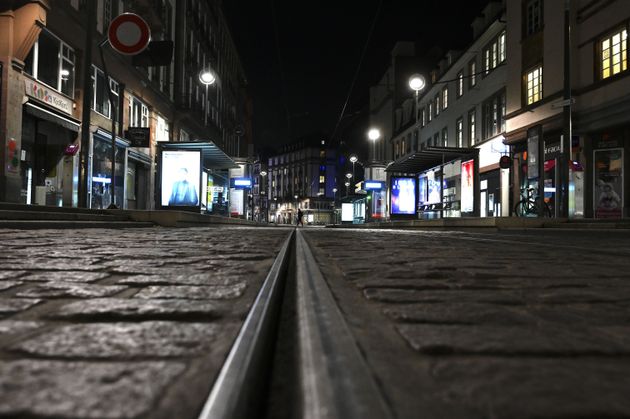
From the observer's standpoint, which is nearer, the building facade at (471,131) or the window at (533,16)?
the building facade at (471,131)

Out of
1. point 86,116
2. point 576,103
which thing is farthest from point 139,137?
point 576,103

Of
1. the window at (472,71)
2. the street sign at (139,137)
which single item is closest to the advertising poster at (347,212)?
the window at (472,71)

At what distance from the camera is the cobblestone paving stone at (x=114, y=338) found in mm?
840

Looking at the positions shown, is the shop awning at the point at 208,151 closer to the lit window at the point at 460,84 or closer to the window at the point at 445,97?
the lit window at the point at 460,84

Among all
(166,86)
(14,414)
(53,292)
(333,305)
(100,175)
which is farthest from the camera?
(166,86)

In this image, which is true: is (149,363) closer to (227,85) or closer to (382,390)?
(382,390)

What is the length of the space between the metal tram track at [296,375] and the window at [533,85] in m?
23.3

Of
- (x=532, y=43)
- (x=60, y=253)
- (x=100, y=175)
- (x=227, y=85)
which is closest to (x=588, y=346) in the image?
(x=60, y=253)

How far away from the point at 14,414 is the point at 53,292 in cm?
144

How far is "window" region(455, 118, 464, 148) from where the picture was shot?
31.4 meters

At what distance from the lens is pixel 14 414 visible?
777 mm

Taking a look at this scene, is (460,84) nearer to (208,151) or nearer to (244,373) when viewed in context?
(208,151)

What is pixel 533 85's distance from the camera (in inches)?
883

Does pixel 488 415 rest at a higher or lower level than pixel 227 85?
lower
